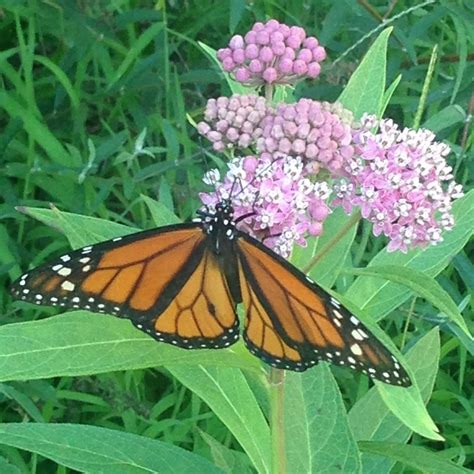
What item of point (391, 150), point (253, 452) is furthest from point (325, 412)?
point (391, 150)

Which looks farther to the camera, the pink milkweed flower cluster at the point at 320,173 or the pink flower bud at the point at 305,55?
the pink flower bud at the point at 305,55

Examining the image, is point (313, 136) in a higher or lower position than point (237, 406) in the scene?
higher

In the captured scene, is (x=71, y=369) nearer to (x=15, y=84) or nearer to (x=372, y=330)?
(x=372, y=330)

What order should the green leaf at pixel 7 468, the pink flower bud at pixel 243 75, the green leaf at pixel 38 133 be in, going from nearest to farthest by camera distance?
the pink flower bud at pixel 243 75
the green leaf at pixel 7 468
the green leaf at pixel 38 133

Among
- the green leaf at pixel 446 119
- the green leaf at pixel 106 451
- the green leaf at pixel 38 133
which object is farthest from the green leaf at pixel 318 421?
the green leaf at pixel 38 133

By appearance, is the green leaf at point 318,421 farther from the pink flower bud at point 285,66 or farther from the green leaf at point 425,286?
the pink flower bud at point 285,66

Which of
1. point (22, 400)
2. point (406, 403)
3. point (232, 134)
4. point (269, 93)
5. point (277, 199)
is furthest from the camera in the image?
point (22, 400)

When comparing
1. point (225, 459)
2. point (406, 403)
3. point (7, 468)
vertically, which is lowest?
point (7, 468)

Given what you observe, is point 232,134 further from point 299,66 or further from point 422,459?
point 422,459

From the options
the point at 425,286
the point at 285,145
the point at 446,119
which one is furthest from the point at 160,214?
the point at 446,119
